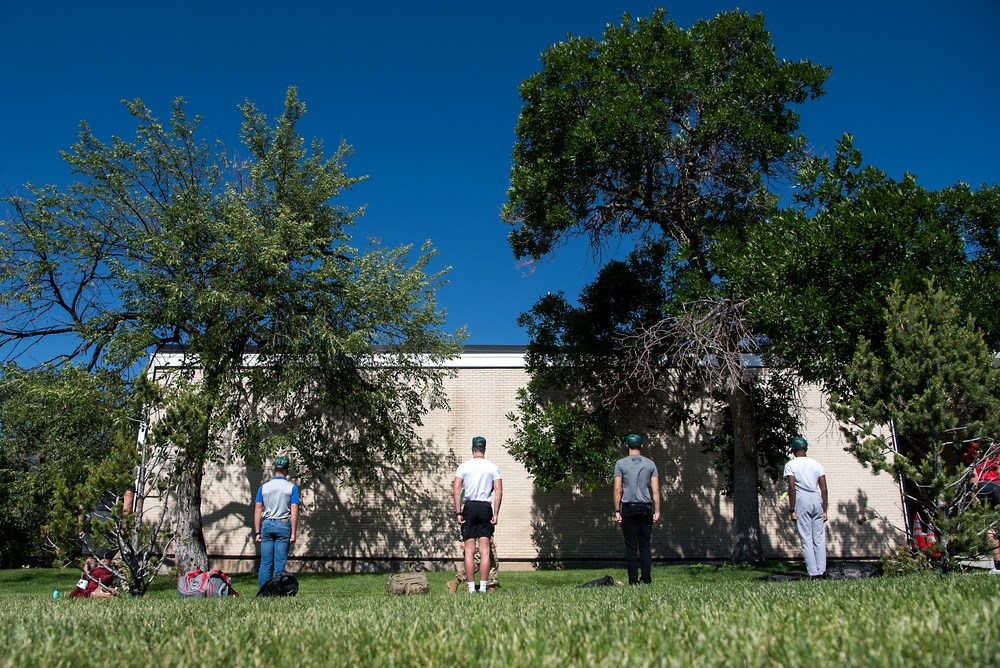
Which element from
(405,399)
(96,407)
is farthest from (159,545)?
(405,399)

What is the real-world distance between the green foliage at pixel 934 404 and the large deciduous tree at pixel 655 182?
466 cm

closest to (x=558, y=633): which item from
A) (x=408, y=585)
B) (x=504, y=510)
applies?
(x=408, y=585)

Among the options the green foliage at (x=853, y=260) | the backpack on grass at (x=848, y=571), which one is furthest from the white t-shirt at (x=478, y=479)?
the green foliage at (x=853, y=260)

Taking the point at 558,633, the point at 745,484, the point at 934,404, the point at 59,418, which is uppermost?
the point at 59,418

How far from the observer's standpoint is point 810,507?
784 cm

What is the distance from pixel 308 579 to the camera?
45.2 ft

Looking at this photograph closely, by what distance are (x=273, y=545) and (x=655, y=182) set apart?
10.1m

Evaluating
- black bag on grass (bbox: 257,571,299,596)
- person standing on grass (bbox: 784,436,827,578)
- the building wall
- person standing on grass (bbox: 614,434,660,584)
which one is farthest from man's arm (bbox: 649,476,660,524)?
the building wall

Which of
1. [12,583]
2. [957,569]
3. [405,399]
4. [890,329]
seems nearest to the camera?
[957,569]

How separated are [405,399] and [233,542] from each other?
592cm

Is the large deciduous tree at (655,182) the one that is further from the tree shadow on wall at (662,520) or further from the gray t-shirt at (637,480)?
the gray t-shirt at (637,480)

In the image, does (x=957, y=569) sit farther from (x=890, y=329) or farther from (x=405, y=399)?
(x=405, y=399)

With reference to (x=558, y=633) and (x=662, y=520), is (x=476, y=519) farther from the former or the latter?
(x=662, y=520)

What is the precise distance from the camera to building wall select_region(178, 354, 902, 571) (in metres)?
16.2
